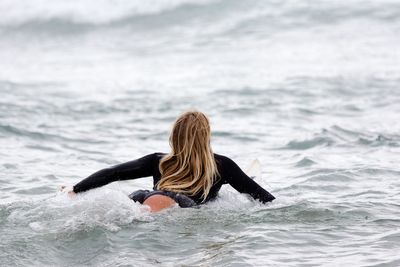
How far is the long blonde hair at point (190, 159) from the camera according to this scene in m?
6.48

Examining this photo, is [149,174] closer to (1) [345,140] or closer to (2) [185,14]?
(1) [345,140]

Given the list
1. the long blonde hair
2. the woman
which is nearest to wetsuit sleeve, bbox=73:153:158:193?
the woman

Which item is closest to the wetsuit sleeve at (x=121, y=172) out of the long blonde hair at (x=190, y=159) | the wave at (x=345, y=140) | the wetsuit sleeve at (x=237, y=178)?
the long blonde hair at (x=190, y=159)

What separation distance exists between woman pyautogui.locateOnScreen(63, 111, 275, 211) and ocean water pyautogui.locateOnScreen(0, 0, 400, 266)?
0.39 feet

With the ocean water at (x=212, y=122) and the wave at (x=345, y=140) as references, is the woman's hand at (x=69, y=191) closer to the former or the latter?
the ocean water at (x=212, y=122)

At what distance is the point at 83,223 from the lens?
6.26m

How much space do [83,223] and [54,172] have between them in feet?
11.1

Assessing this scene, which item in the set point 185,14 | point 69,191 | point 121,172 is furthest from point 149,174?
point 185,14

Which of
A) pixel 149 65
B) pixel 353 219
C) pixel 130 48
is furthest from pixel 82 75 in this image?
pixel 353 219

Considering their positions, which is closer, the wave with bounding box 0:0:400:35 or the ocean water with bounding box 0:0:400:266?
the ocean water with bounding box 0:0:400:266

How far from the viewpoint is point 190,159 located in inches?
257

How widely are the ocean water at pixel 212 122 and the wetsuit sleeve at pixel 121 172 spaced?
86mm

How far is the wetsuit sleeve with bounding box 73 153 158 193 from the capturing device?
655 cm

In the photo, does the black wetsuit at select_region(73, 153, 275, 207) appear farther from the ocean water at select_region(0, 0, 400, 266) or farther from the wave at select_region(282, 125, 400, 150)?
A: the wave at select_region(282, 125, 400, 150)
